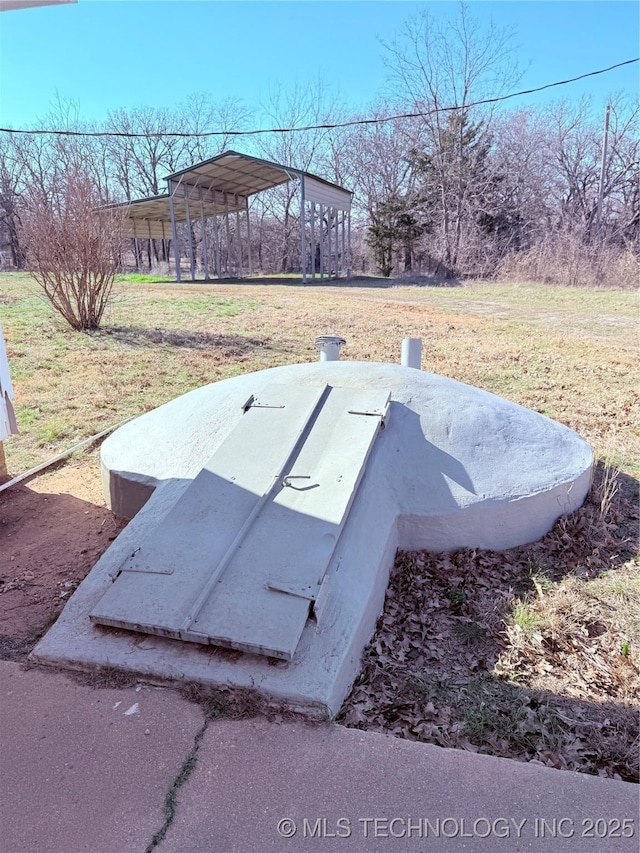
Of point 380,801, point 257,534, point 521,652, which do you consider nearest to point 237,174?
point 257,534

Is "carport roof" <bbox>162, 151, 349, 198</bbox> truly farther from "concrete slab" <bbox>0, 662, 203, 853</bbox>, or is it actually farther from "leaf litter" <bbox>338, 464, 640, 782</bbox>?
"concrete slab" <bbox>0, 662, 203, 853</bbox>

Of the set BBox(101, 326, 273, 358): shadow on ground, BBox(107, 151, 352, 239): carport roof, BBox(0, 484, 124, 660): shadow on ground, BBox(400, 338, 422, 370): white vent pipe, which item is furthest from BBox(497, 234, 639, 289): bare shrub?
BBox(0, 484, 124, 660): shadow on ground

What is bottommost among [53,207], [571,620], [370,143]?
[571,620]

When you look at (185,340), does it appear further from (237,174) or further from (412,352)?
(237,174)

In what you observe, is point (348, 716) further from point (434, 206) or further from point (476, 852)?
point (434, 206)

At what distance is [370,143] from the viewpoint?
30.2 m

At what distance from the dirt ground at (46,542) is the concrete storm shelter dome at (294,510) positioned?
0.87 feet

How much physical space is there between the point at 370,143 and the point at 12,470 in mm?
29620

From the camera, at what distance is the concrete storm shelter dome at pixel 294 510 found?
2496mm

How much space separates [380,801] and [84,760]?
1.04m

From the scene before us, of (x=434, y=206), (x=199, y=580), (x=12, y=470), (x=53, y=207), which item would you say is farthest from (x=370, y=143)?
(x=199, y=580)

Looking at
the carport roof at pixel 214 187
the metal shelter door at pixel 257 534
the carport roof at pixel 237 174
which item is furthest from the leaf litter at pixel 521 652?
the carport roof at pixel 237 174

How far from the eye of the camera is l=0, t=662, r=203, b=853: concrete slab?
1.81m

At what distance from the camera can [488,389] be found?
291 inches
